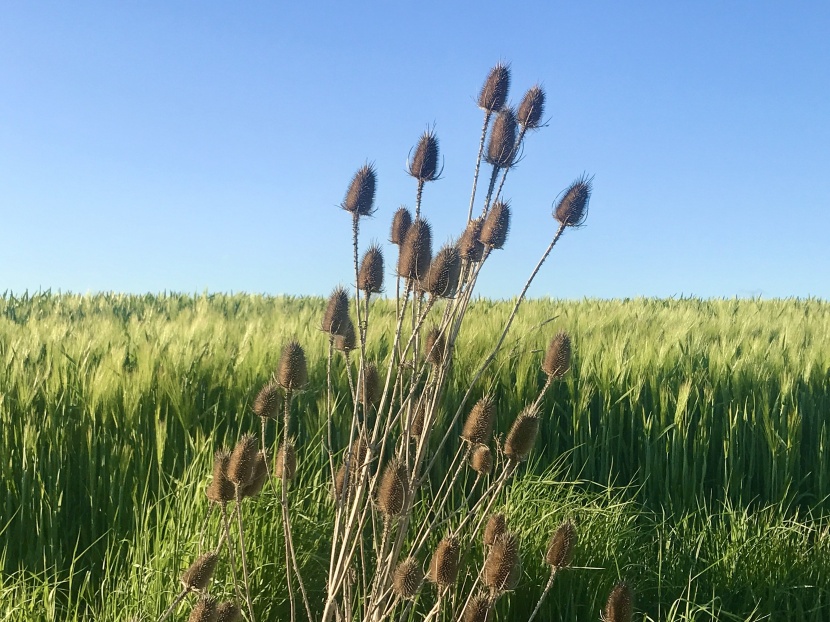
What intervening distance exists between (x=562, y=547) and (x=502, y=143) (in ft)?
2.82

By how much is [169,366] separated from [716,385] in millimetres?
2247

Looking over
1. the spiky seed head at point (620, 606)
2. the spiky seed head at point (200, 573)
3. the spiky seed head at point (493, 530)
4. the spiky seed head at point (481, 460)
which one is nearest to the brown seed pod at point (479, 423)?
the spiky seed head at point (481, 460)

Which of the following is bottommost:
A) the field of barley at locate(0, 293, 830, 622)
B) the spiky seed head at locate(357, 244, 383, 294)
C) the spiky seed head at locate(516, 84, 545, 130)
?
the field of barley at locate(0, 293, 830, 622)

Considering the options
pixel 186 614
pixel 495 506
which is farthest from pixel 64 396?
pixel 495 506

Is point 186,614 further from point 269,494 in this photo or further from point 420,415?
point 420,415

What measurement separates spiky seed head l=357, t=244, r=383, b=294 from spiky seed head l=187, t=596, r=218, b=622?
25.6 inches

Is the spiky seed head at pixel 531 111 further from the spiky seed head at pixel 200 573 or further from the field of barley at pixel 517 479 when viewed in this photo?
the spiky seed head at pixel 200 573

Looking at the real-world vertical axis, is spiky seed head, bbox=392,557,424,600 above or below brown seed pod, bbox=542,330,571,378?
below

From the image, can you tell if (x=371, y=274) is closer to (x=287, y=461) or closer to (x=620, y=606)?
(x=287, y=461)

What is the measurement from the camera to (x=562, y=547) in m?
1.41

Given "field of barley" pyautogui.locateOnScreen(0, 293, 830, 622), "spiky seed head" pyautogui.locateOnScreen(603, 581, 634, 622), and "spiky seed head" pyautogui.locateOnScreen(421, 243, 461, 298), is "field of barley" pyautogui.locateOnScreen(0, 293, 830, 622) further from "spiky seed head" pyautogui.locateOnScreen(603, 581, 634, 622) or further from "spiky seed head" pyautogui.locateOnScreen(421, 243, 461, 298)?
"spiky seed head" pyautogui.locateOnScreen(603, 581, 634, 622)

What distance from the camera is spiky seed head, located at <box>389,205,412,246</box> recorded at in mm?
1634

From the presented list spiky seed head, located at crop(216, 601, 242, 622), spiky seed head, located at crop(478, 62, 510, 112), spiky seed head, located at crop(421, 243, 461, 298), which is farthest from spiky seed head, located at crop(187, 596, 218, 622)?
spiky seed head, located at crop(478, 62, 510, 112)

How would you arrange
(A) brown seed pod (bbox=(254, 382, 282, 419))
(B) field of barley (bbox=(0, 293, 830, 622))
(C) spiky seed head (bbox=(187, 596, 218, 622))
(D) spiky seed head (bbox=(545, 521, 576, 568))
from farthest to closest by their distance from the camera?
(B) field of barley (bbox=(0, 293, 830, 622)), (A) brown seed pod (bbox=(254, 382, 282, 419)), (D) spiky seed head (bbox=(545, 521, 576, 568)), (C) spiky seed head (bbox=(187, 596, 218, 622))
